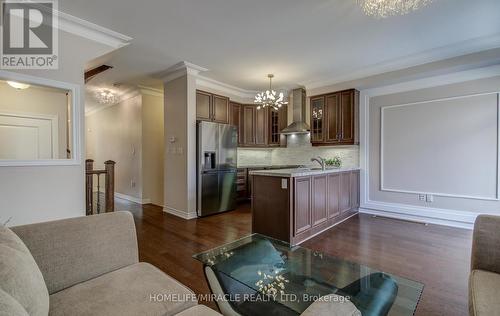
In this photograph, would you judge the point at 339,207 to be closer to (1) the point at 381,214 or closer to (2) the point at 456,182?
(1) the point at 381,214

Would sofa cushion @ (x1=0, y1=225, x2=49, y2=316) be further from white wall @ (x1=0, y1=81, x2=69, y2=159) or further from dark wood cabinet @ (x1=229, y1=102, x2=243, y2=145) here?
dark wood cabinet @ (x1=229, y1=102, x2=243, y2=145)

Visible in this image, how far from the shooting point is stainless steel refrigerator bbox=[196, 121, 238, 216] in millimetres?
4293

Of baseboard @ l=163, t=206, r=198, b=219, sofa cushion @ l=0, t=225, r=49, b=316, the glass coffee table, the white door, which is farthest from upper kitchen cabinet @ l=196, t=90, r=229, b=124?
sofa cushion @ l=0, t=225, r=49, b=316

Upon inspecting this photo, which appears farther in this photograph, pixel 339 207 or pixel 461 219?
pixel 339 207

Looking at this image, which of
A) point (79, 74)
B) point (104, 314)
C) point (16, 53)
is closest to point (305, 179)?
point (104, 314)

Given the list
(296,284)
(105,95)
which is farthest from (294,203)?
(105,95)

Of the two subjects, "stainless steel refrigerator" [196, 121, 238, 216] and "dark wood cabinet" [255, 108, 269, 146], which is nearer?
"stainless steel refrigerator" [196, 121, 238, 216]

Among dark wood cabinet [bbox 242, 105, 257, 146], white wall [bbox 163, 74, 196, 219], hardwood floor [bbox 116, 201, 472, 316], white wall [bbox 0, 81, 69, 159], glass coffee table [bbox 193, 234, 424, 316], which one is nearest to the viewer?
glass coffee table [bbox 193, 234, 424, 316]

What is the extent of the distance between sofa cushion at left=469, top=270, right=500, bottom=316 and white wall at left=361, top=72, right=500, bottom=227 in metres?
2.94

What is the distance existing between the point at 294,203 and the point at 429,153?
279 centimetres

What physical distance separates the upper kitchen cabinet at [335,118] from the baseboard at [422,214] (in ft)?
4.42

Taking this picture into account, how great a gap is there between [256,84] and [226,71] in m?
1.02

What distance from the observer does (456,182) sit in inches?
146

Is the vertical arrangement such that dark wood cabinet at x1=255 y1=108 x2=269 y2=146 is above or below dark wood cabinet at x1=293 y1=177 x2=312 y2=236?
above
